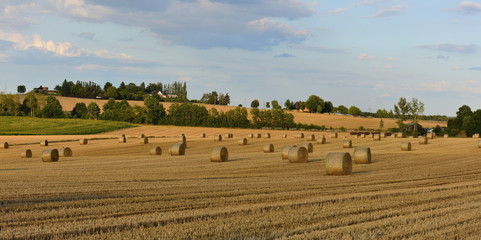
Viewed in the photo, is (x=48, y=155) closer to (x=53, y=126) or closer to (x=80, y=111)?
(x=53, y=126)

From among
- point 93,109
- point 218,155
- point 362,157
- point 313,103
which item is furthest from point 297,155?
point 313,103

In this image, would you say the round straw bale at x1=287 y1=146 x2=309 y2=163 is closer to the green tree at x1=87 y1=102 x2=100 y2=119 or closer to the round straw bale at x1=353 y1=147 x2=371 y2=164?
the round straw bale at x1=353 y1=147 x2=371 y2=164

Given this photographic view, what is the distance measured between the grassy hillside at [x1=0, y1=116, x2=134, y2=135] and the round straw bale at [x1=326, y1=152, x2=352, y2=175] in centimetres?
6664

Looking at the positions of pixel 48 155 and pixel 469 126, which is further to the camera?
pixel 469 126

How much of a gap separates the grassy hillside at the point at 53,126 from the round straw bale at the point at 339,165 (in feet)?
219

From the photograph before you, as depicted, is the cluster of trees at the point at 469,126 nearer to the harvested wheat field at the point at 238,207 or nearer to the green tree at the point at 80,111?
the harvested wheat field at the point at 238,207

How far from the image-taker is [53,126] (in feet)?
291

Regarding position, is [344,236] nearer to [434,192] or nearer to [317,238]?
[317,238]

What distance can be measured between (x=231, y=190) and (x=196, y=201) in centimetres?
206

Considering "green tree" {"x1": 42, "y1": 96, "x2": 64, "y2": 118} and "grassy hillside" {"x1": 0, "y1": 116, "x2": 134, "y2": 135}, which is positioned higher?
"green tree" {"x1": 42, "y1": 96, "x2": 64, "y2": 118}

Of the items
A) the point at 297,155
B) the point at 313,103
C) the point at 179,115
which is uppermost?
the point at 313,103

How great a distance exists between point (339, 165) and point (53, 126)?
8012cm

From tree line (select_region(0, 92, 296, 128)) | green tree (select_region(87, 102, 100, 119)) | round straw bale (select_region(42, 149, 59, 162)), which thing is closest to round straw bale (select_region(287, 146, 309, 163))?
round straw bale (select_region(42, 149, 59, 162))

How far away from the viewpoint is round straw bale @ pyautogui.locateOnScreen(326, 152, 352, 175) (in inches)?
731
